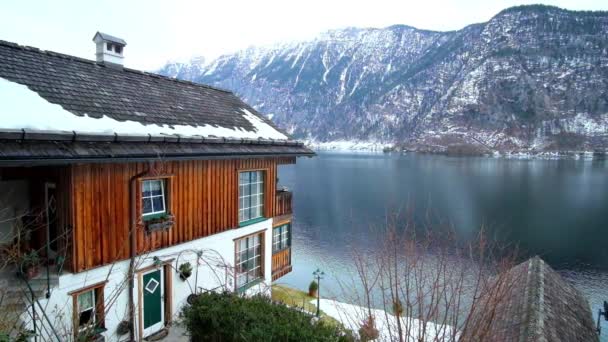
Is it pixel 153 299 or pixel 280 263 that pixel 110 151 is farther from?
pixel 280 263

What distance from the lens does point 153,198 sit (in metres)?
9.15

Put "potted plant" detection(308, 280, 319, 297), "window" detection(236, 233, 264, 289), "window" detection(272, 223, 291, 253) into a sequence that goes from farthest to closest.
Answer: "potted plant" detection(308, 280, 319, 297), "window" detection(272, 223, 291, 253), "window" detection(236, 233, 264, 289)

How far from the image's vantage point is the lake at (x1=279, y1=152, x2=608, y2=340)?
2761cm

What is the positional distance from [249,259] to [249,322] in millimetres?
6395

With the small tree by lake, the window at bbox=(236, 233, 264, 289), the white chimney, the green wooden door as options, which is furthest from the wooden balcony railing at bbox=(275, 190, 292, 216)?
the white chimney

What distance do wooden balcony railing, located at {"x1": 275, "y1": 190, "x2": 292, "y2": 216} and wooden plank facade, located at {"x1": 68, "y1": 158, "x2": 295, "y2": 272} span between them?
2030 mm

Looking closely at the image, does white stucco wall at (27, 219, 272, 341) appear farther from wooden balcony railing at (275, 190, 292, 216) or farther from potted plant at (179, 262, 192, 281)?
wooden balcony railing at (275, 190, 292, 216)

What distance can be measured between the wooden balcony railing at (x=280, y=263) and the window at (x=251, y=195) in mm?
1996

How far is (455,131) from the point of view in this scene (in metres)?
191

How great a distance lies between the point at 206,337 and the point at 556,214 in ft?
149

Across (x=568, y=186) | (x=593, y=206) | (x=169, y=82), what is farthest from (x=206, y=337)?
(x=568, y=186)

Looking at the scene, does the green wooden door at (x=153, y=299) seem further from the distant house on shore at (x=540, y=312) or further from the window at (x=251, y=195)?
the distant house on shore at (x=540, y=312)

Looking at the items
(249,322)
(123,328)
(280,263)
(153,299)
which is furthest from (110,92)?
(280,263)

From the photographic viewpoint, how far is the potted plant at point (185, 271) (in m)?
9.73
